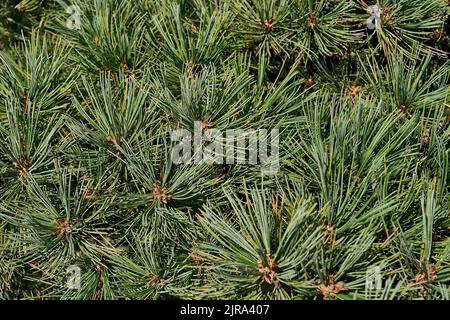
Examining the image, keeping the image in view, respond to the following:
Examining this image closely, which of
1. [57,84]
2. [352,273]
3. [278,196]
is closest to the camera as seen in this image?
[352,273]

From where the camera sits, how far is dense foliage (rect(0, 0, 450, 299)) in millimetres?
684

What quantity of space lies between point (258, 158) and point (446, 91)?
12.1 inches

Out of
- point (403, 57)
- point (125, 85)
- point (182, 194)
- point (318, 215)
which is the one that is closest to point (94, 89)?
point (125, 85)

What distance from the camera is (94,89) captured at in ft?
2.76

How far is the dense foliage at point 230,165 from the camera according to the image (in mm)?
684

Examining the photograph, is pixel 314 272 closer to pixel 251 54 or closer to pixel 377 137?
pixel 377 137

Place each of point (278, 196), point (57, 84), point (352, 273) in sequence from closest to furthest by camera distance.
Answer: point (352, 273) < point (278, 196) < point (57, 84)

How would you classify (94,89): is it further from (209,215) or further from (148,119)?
(209,215)

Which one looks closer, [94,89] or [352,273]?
[352,273]

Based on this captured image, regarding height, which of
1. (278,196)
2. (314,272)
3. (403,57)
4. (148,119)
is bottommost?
(314,272)

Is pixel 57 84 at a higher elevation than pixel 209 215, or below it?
higher

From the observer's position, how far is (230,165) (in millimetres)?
814

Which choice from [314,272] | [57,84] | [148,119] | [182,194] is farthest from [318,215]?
[57,84]

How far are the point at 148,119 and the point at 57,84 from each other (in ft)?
0.63
